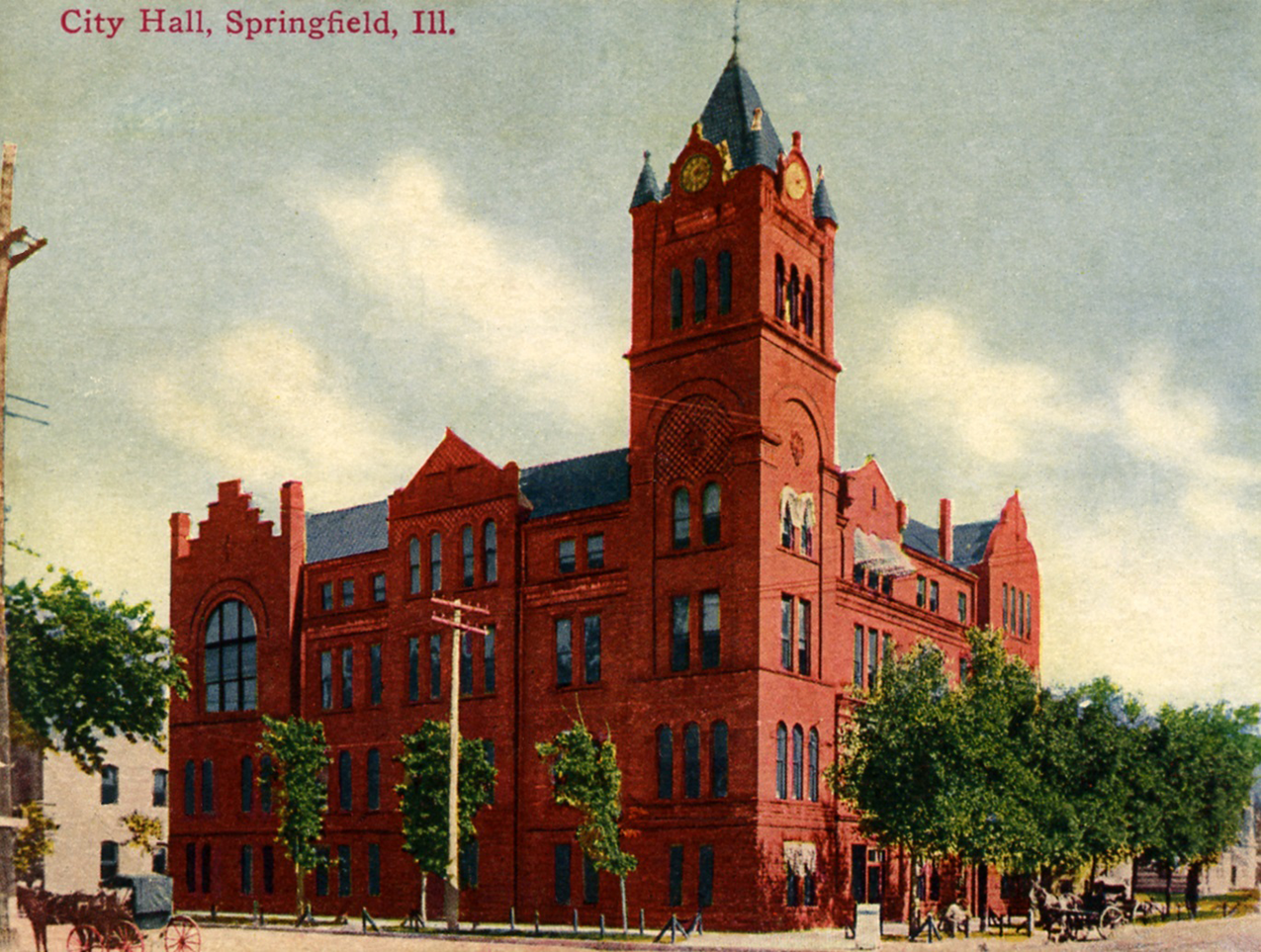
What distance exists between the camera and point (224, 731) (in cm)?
6341

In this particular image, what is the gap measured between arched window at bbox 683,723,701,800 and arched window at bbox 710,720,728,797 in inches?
20.1

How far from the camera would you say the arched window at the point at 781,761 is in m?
48.2

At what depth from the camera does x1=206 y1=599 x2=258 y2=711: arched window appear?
63.2 meters

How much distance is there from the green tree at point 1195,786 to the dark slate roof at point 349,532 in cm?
3035

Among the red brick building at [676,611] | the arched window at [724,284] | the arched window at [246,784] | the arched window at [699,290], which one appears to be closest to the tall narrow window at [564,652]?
the red brick building at [676,611]

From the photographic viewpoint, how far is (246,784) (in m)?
63.0

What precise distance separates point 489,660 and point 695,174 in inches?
715

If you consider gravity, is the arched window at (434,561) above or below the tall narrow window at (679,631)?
above

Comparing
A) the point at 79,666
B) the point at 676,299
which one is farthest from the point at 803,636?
the point at 79,666

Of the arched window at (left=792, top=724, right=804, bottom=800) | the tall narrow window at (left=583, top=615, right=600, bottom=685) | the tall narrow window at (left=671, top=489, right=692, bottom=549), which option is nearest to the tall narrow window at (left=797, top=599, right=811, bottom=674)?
the arched window at (left=792, top=724, right=804, bottom=800)

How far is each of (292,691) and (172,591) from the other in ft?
26.1

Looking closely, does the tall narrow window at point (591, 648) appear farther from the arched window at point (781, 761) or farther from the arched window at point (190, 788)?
the arched window at point (190, 788)

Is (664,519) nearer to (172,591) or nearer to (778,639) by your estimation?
(778,639)

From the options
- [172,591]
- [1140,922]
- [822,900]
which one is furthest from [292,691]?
[1140,922]
